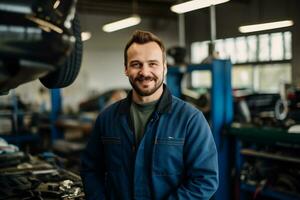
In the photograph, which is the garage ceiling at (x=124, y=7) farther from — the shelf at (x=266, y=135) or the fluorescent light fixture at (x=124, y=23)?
the shelf at (x=266, y=135)

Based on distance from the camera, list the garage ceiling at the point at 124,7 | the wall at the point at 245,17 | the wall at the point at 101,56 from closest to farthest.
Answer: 1. the wall at the point at 245,17
2. the garage ceiling at the point at 124,7
3. the wall at the point at 101,56

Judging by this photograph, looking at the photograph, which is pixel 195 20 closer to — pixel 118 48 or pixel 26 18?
pixel 118 48

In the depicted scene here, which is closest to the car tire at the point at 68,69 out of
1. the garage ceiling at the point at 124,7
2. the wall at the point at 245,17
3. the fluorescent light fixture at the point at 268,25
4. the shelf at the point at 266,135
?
the shelf at the point at 266,135

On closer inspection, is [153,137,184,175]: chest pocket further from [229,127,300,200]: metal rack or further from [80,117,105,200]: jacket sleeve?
[229,127,300,200]: metal rack

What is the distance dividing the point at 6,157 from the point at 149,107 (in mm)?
857

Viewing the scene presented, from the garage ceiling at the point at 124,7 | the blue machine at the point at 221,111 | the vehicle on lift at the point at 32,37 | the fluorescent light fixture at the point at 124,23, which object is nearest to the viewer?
the vehicle on lift at the point at 32,37

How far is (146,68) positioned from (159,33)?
10982 millimetres

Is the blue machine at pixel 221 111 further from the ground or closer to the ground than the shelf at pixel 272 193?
further from the ground

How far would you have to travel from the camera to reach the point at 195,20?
11242 millimetres

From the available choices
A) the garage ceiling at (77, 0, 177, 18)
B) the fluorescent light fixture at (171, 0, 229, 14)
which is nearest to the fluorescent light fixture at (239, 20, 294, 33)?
the fluorescent light fixture at (171, 0, 229, 14)

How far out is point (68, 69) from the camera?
52.5 inches

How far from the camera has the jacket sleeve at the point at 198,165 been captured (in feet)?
4.49

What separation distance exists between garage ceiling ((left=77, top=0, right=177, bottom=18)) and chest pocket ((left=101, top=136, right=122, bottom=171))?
8313mm

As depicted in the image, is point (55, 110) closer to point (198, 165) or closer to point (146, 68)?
point (146, 68)
